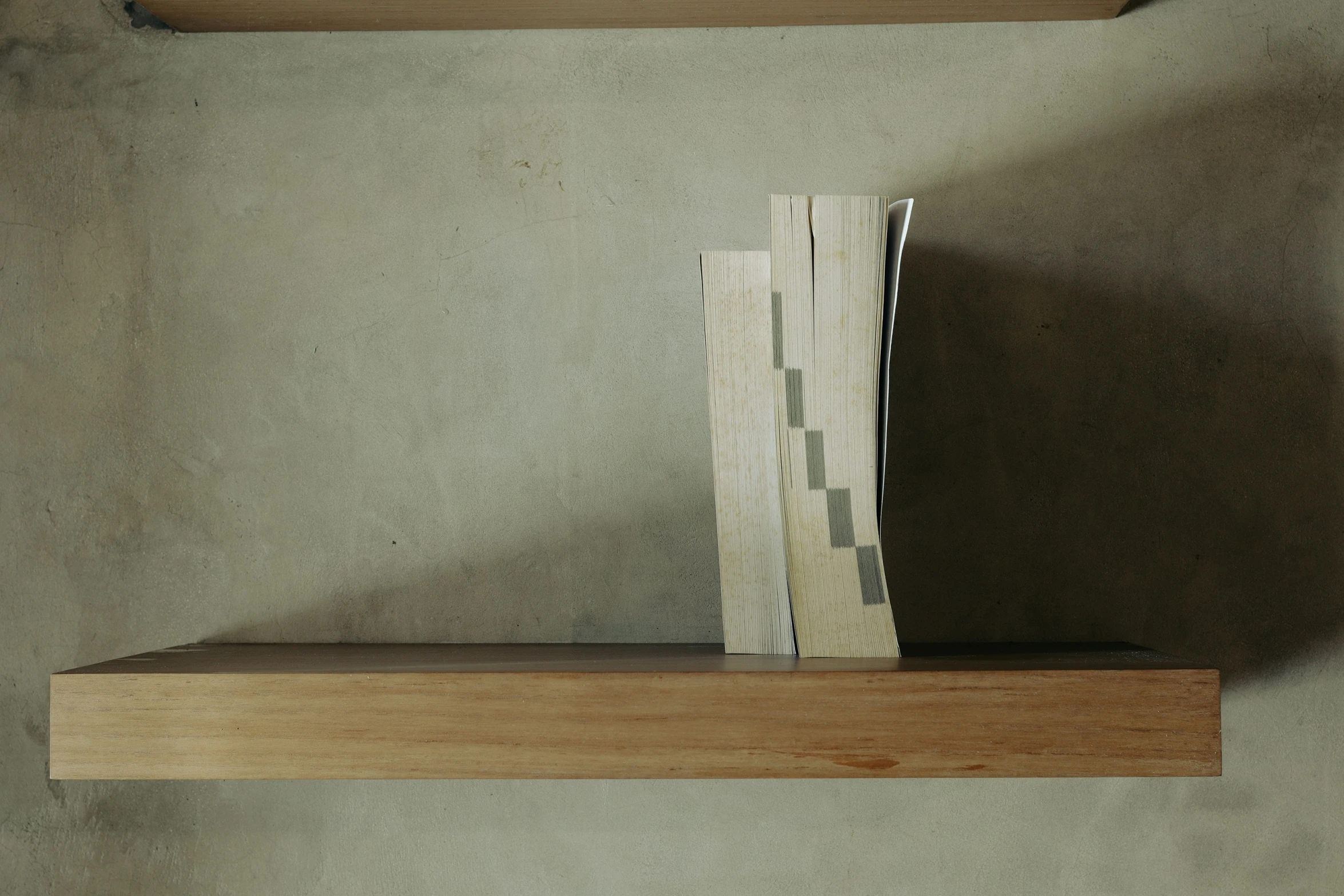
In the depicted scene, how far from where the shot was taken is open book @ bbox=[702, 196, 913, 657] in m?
0.76

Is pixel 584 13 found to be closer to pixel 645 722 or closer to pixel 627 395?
pixel 627 395

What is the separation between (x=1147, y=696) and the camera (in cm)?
69

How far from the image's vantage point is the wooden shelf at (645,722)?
694 millimetres

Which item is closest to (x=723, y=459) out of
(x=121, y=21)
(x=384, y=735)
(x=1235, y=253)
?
(x=384, y=735)

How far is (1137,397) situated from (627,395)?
561 mm

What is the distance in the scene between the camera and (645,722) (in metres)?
0.71

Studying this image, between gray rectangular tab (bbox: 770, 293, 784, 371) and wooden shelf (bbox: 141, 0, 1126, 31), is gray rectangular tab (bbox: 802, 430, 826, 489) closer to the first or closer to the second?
gray rectangular tab (bbox: 770, 293, 784, 371)

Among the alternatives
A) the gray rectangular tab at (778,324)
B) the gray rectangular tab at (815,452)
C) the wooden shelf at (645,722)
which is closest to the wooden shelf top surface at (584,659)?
the wooden shelf at (645,722)

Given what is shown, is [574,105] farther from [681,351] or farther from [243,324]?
[243,324]

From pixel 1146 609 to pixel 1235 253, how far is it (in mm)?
403

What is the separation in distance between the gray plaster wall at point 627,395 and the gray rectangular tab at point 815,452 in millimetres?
252

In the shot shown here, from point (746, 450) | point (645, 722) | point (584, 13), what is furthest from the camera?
point (584, 13)

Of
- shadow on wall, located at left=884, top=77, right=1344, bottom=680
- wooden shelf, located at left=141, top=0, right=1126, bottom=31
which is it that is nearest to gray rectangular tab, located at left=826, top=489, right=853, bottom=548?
shadow on wall, located at left=884, top=77, right=1344, bottom=680

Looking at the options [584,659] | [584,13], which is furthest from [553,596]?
[584,13]
